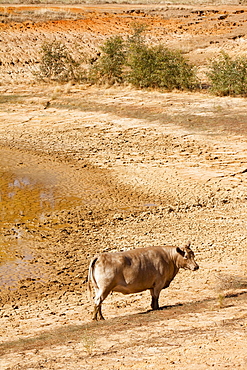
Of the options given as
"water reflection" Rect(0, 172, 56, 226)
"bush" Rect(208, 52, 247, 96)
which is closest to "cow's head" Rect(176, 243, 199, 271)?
"water reflection" Rect(0, 172, 56, 226)

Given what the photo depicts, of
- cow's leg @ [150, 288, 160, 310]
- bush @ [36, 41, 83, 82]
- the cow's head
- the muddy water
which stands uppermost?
the cow's head

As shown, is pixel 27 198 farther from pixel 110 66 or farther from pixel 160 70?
pixel 110 66

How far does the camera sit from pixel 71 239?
518 inches

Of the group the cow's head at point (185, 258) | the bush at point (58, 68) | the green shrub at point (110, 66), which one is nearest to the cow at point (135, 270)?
the cow's head at point (185, 258)

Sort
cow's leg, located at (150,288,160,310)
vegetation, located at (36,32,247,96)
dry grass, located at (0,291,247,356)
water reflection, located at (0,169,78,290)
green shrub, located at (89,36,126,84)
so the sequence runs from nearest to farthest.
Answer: dry grass, located at (0,291,247,356), cow's leg, located at (150,288,160,310), water reflection, located at (0,169,78,290), vegetation, located at (36,32,247,96), green shrub, located at (89,36,126,84)

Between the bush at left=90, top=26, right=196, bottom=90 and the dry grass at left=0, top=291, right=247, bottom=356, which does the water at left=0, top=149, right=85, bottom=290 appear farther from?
the bush at left=90, top=26, right=196, bottom=90

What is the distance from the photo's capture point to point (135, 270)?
8.78 meters

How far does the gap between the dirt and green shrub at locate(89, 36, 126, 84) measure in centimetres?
105

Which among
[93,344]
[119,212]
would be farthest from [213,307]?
[119,212]

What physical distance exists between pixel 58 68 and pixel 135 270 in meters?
24.1

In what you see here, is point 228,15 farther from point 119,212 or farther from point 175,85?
point 119,212

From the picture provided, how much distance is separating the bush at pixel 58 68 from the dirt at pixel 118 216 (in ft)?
Answer: 3.08

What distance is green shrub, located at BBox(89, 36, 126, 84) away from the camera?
29547 millimetres

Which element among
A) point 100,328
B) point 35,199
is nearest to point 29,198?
point 35,199
